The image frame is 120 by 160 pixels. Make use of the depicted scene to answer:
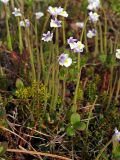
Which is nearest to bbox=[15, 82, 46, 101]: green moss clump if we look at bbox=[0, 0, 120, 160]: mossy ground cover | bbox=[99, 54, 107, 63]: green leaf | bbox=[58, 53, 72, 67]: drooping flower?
bbox=[0, 0, 120, 160]: mossy ground cover

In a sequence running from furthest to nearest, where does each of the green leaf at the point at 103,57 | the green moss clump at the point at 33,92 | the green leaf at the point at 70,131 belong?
the green leaf at the point at 103,57 → the green moss clump at the point at 33,92 → the green leaf at the point at 70,131

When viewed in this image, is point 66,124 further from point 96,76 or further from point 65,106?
point 96,76

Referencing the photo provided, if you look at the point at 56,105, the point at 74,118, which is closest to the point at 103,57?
the point at 56,105

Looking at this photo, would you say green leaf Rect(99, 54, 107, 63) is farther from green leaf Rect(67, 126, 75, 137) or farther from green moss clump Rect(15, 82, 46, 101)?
green leaf Rect(67, 126, 75, 137)

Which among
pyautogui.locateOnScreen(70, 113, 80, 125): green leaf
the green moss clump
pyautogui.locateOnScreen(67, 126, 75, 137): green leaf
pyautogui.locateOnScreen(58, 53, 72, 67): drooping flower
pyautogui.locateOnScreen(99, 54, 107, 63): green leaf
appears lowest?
pyautogui.locateOnScreen(67, 126, 75, 137): green leaf

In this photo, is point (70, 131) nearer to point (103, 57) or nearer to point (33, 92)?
point (33, 92)

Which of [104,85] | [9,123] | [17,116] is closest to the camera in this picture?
[9,123]

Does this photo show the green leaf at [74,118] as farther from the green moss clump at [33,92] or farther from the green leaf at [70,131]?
the green moss clump at [33,92]

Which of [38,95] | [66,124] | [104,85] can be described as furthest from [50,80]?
[104,85]

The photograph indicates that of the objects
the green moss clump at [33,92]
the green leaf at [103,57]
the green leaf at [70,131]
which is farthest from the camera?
the green leaf at [103,57]

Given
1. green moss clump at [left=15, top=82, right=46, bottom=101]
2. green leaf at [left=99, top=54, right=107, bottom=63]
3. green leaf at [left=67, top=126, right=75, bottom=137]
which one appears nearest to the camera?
green leaf at [left=67, top=126, right=75, bottom=137]

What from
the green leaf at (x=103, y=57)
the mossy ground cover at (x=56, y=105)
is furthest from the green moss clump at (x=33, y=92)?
the green leaf at (x=103, y=57)
